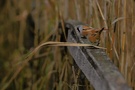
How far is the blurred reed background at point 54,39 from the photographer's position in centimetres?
114

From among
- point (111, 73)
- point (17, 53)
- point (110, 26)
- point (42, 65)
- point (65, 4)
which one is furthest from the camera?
point (17, 53)

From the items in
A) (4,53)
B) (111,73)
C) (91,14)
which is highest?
(91,14)

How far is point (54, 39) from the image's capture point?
1.88 metres

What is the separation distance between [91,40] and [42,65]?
1.10m

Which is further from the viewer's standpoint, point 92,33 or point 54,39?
point 54,39

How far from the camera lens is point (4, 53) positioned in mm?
2930

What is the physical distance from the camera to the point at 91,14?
1.36 meters

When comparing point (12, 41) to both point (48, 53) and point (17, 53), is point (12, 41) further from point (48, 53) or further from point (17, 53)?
point (48, 53)

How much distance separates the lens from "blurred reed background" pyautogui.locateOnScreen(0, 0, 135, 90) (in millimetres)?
1136

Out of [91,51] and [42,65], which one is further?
[42,65]

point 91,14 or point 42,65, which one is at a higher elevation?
point 91,14

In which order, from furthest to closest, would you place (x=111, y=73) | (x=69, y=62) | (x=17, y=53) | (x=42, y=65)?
(x=17, y=53) < (x=42, y=65) < (x=69, y=62) < (x=111, y=73)

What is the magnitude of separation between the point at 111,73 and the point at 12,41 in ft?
7.04

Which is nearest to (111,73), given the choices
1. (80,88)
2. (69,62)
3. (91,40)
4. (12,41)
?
(91,40)
